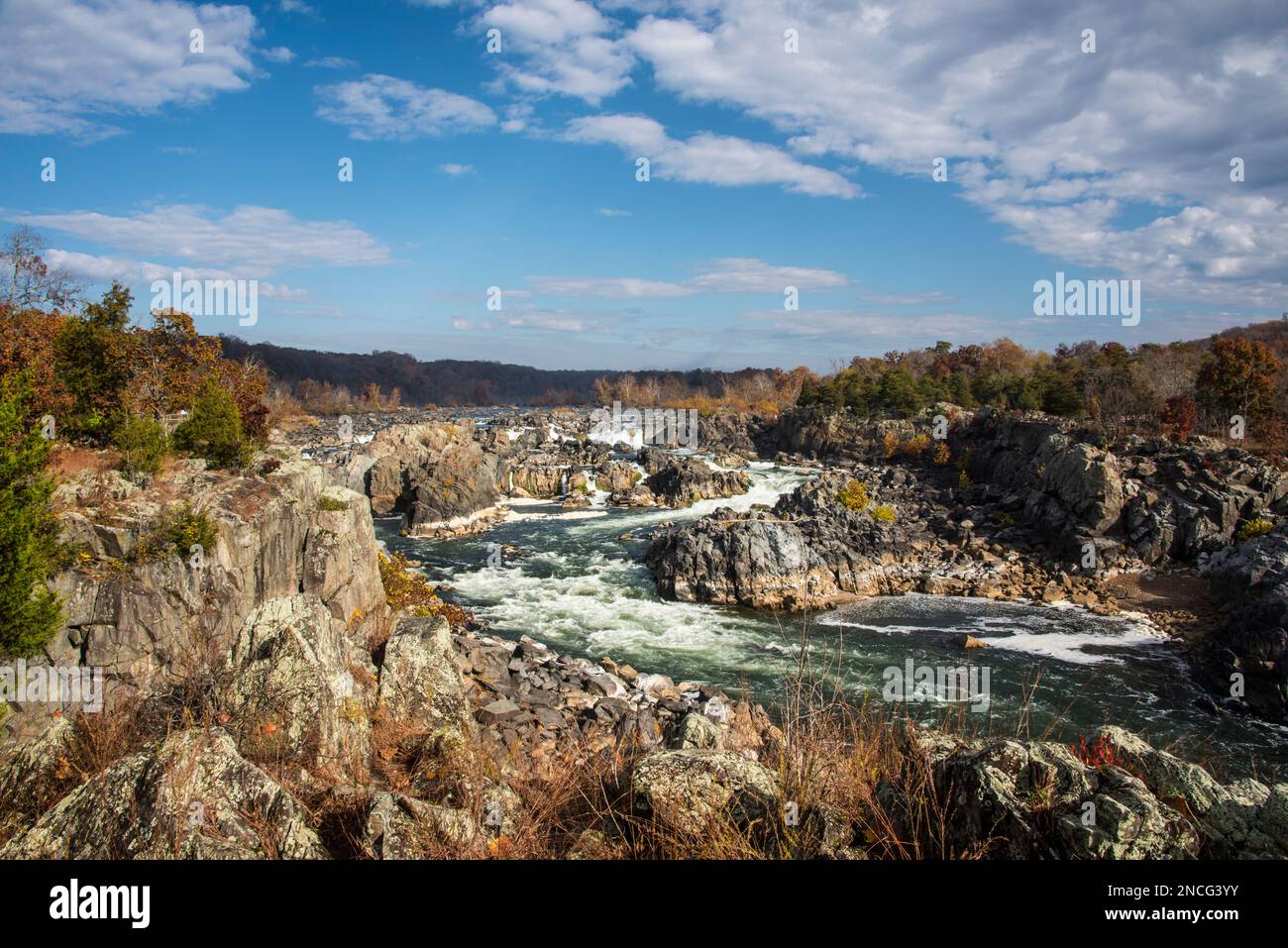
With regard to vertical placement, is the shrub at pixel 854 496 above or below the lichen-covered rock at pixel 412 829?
below

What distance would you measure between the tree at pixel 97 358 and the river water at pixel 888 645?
1127 centimetres

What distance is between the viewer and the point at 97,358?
58.1 ft

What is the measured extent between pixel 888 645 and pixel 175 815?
1910 centimetres

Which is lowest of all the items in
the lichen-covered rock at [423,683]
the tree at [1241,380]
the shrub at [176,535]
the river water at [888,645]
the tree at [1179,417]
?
the river water at [888,645]

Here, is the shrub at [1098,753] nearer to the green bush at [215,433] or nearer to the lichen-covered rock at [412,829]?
the lichen-covered rock at [412,829]

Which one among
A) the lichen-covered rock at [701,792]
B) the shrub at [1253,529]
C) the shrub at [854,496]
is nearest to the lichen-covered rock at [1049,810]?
the lichen-covered rock at [701,792]

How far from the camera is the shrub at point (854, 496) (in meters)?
33.4

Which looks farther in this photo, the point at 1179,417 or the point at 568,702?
the point at 1179,417

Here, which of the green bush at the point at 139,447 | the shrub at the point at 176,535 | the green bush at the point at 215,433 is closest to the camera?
the shrub at the point at 176,535

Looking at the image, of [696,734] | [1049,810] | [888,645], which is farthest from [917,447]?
[1049,810]

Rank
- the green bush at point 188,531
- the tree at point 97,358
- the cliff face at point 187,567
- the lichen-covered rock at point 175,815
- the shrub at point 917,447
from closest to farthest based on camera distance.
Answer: the lichen-covered rock at point 175,815 < the cliff face at point 187,567 < the green bush at point 188,531 < the tree at point 97,358 < the shrub at point 917,447

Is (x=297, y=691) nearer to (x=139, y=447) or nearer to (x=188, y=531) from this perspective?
(x=188, y=531)
